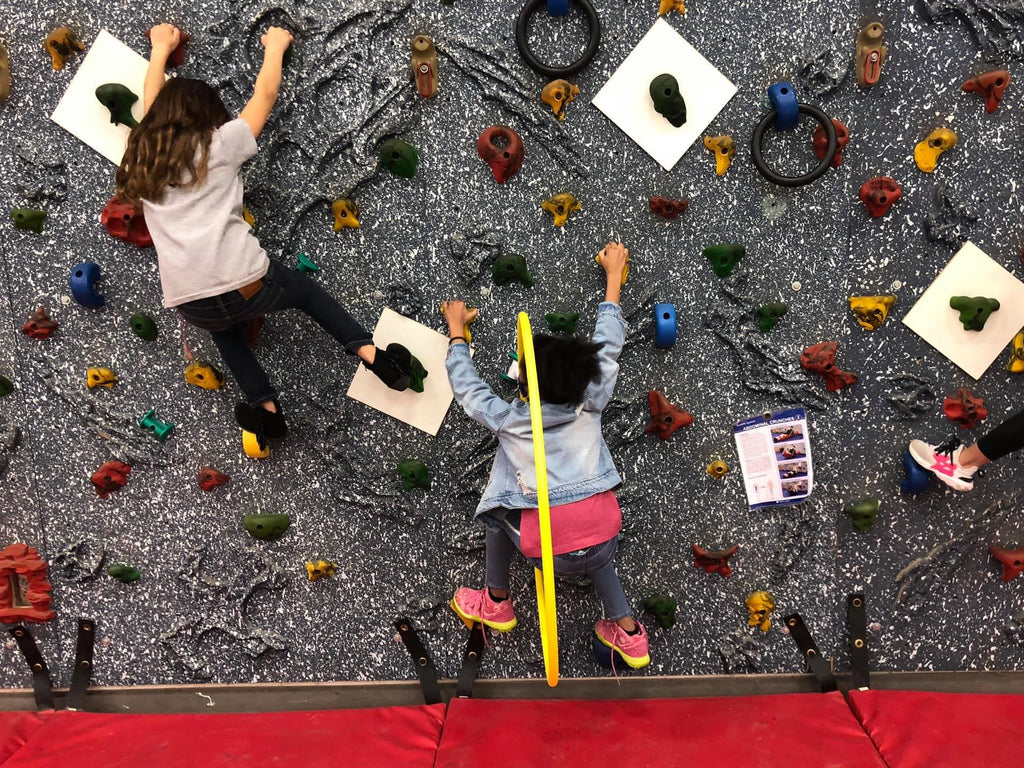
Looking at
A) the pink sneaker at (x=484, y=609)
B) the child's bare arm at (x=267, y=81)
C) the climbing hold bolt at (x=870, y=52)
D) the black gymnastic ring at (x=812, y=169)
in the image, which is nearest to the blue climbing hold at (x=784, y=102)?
the black gymnastic ring at (x=812, y=169)

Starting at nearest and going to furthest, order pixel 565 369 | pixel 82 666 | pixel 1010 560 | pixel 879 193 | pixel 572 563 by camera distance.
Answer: pixel 565 369
pixel 572 563
pixel 879 193
pixel 1010 560
pixel 82 666

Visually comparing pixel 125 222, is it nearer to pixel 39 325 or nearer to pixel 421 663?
pixel 39 325

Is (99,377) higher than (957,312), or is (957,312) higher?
(957,312)

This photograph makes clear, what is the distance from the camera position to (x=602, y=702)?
4.95 ft

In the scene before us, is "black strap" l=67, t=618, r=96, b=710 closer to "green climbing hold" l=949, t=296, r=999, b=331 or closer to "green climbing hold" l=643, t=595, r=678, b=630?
"green climbing hold" l=643, t=595, r=678, b=630

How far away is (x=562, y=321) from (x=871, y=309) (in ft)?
2.38

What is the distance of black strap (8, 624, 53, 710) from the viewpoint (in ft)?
5.42

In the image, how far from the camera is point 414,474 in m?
1.56

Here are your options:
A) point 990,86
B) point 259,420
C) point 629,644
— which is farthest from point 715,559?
point 990,86

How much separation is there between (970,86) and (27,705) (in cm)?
281

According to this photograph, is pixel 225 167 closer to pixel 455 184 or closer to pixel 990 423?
pixel 455 184

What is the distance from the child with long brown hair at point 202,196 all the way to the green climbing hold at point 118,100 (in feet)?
0.34

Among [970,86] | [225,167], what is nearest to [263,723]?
[225,167]

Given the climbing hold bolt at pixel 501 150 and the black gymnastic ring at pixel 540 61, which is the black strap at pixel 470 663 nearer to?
the climbing hold bolt at pixel 501 150
